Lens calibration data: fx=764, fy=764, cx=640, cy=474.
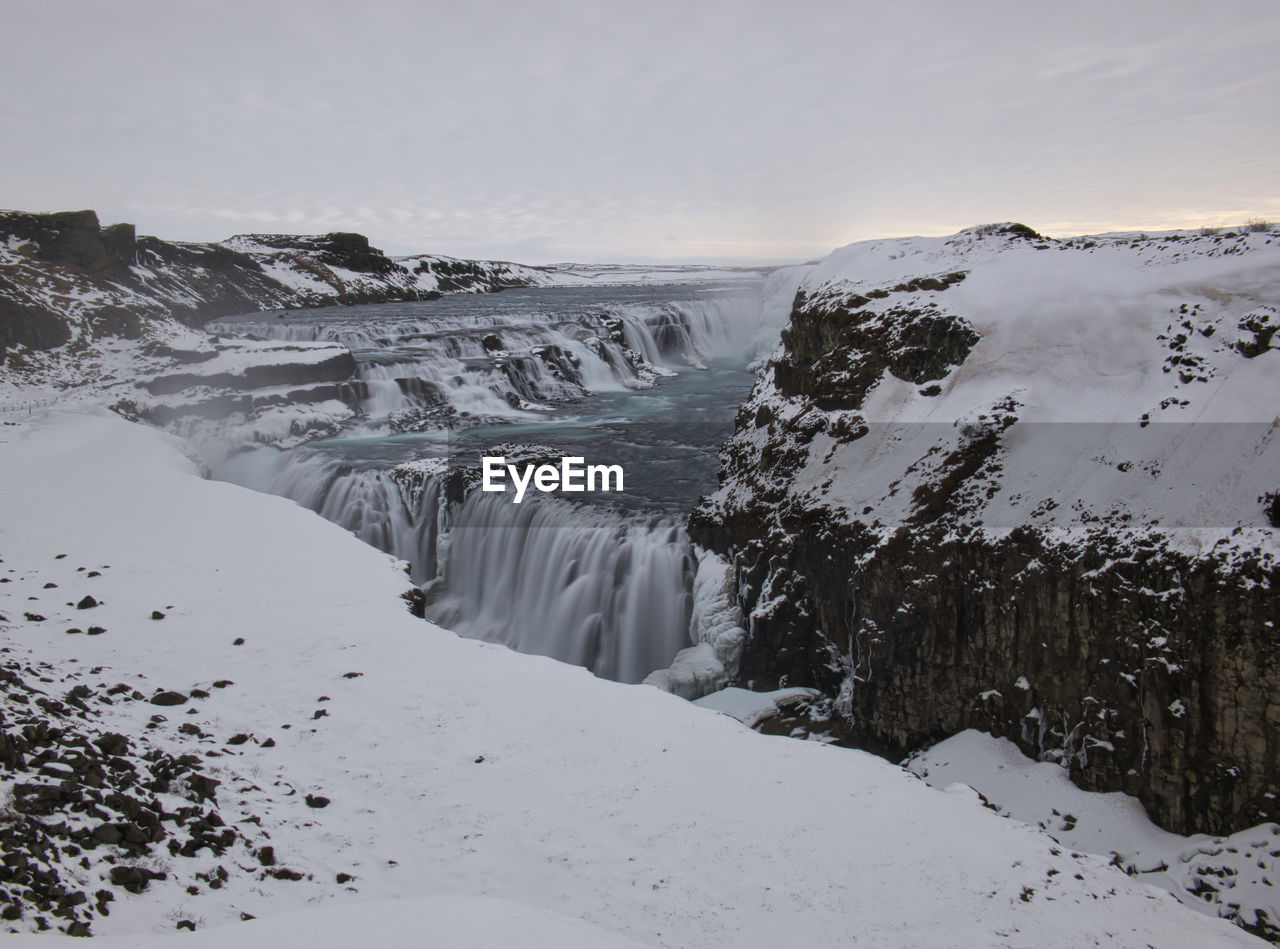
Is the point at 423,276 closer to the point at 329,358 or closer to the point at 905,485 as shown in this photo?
the point at 329,358

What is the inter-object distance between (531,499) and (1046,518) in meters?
11.5

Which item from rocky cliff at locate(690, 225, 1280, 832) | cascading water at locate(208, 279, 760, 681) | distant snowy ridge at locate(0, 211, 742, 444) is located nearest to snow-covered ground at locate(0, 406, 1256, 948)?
rocky cliff at locate(690, 225, 1280, 832)

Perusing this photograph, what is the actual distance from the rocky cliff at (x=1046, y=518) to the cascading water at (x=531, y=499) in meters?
2.24

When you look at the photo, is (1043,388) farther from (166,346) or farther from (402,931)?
(166,346)

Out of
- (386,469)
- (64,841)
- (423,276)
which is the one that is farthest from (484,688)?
(423,276)

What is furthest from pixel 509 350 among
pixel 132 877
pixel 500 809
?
pixel 132 877

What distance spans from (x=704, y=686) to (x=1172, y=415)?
8012mm

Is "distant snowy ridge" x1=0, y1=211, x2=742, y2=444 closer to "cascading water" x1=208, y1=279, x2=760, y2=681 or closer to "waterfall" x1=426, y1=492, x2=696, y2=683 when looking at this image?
"cascading water" x1=208, y1=279, x2=760, y2=681

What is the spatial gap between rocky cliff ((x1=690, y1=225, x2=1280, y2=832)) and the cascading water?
224 centimetres

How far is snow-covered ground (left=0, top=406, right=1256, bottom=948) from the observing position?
5270 millimetres

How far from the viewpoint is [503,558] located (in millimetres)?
17516

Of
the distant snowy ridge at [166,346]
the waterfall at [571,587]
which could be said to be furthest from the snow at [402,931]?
the distant snowy ridge at [166,346]

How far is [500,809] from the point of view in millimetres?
6574

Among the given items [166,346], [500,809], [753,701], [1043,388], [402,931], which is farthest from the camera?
[166,346]
